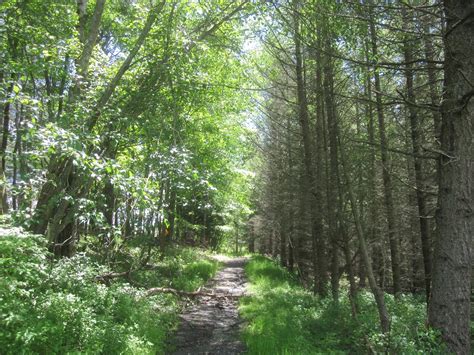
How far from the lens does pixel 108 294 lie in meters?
7.02

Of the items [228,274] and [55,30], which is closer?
[55,30]

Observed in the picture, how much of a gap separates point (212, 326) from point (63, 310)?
15.2 feet

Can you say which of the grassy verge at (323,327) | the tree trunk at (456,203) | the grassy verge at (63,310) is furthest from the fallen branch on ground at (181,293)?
the tree trunk at (456,203)

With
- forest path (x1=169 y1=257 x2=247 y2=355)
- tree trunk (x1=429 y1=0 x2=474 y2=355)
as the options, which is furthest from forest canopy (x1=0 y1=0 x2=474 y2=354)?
forest path (x1=169 y1=257 x2=247 y2=355)

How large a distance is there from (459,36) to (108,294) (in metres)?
7.17

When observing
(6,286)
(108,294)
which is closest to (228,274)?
(108,294)

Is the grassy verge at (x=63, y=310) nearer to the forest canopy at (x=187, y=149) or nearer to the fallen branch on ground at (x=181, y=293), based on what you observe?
the forest canopy at (x=187, y=149)

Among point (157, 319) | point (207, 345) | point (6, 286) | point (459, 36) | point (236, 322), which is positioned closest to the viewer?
point (6, 286)

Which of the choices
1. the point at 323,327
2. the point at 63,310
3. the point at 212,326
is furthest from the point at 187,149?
the point at 323,327

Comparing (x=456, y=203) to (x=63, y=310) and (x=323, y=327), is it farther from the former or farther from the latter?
(x=63, y=310)

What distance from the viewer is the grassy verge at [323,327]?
4.96 metres

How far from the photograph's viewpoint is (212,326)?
889cm

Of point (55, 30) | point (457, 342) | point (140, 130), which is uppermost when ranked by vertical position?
point (55, 30)

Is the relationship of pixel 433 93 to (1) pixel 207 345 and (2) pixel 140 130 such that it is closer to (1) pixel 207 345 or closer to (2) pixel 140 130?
(2) pixel 140 130
